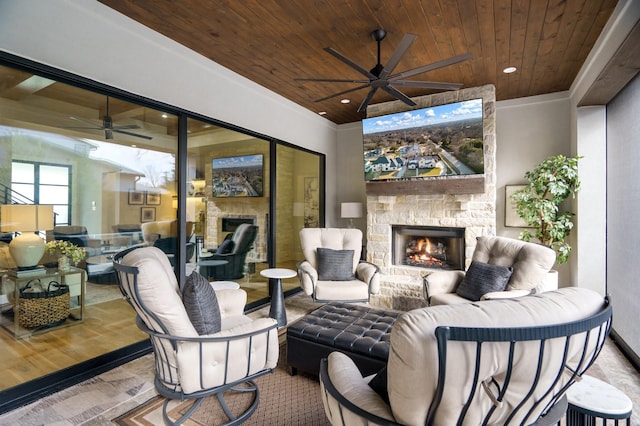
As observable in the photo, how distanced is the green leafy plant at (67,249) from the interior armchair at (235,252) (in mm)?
1274

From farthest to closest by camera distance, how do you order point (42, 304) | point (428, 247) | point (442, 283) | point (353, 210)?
point (353, 210), point (428, 247), point (442, 283), point (42, 304)

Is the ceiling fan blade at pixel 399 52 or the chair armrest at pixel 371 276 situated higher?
the ceiling fan blade at pixel 399 52

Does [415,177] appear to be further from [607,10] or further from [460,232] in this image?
[607,10]

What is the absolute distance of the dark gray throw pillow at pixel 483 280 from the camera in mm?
2998

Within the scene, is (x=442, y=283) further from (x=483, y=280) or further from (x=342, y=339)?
(x=342, y=339)

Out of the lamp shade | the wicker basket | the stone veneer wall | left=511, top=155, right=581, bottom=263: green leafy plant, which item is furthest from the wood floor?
left=511, top=155, right=581, bottom=263: green leafy plant

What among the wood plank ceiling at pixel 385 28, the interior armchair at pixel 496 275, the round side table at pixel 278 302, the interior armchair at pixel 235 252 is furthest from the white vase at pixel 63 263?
the interior armchair at pixel 496 275

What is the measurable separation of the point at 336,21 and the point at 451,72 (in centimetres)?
175

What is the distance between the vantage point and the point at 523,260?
3008 millimetres

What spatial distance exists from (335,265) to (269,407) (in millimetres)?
2065

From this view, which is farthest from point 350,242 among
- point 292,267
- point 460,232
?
point 460,232

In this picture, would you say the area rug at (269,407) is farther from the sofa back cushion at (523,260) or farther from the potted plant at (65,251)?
the sofa back cushion at (523,260)

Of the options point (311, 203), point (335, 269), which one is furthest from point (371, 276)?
point (311, 203)

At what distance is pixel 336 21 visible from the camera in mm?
2762
